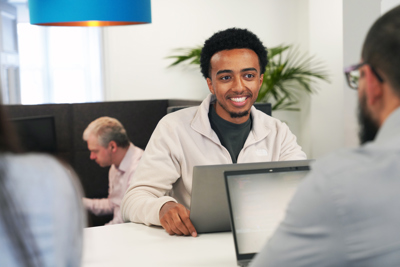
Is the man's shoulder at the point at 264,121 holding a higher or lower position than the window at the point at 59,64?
lower

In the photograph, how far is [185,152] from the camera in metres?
1.92

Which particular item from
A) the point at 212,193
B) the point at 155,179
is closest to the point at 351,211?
the point at 212,193

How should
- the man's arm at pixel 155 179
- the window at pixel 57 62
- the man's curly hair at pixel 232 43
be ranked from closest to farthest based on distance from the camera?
1. the man's arm at pixel 155 179
2. the man's curly hair at pixel 232 43
3. the window at pixel 57 62

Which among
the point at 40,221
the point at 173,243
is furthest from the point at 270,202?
the point at 40,221

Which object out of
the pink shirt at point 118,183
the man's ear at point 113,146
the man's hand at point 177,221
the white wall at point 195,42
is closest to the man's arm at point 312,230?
the man's hand at point 177,221

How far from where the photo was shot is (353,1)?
420 cm

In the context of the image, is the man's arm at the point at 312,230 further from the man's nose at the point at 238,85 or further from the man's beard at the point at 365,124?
the man's nose at the point at 238,85

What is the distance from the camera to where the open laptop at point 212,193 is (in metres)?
1.44

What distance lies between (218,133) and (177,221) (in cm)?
54

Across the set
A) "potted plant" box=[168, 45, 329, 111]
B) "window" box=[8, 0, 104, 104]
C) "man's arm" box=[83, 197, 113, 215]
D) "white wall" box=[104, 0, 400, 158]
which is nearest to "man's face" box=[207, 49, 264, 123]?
"man's arm" box=[83, 197, 113, 215]

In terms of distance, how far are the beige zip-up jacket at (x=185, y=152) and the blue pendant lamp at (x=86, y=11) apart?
57 cm

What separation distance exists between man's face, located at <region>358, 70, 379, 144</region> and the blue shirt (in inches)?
4.7

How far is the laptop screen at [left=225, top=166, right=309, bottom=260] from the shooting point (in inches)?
50.4

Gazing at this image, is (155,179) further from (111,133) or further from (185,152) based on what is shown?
(111,133)
